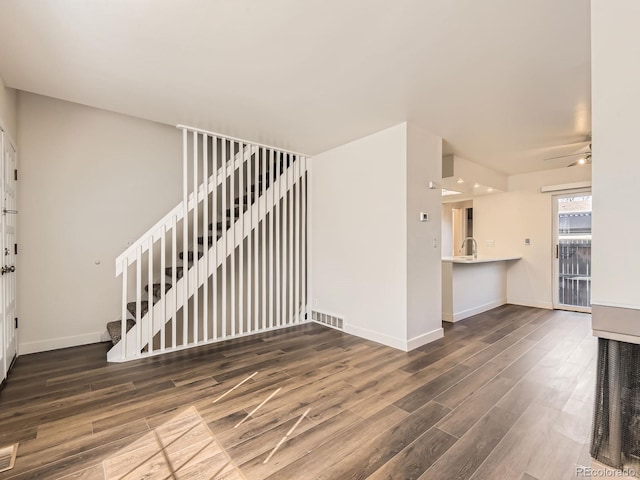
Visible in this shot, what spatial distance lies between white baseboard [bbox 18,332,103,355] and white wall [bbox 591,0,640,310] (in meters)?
4.64

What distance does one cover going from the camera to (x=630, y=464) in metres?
1.02

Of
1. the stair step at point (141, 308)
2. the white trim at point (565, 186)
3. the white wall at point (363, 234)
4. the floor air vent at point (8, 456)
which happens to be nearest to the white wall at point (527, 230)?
the white trim at point (565, 186)

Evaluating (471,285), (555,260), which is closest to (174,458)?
(471,285)

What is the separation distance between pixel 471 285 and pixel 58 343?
19.2ft

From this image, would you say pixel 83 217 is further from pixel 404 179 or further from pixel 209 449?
pixel 404 179

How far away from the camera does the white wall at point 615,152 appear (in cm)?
102

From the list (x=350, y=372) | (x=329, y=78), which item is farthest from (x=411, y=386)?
(x=329, y=78)

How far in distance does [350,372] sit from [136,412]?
176cm

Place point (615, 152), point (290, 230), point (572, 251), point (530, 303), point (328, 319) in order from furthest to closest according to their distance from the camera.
Result: point (530, 303), point (572, 251), point (290, 230), point (328, 319), point (615, 152)

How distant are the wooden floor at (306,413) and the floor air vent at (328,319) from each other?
2.24 feet

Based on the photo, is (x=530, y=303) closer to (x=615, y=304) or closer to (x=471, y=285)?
(x=471, y=285)

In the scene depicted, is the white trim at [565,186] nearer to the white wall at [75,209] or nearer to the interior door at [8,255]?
the white wall at [75,209]

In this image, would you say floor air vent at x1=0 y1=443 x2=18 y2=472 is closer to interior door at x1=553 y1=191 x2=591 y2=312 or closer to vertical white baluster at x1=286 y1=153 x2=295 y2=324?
vertical white baluster at x1=286 y1=153 x2=295 y2=324

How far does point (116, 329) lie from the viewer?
3.42 metres
